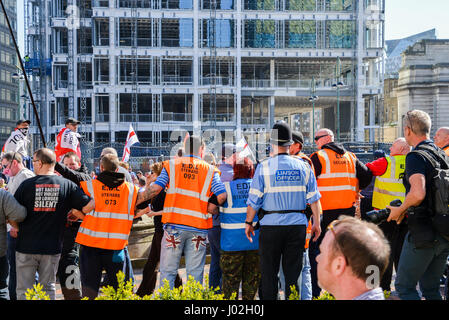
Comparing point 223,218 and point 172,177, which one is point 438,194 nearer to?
point 223,218

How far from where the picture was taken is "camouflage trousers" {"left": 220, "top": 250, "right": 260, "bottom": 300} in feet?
18.9

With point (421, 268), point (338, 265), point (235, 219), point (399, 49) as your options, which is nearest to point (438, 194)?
point (421, 268)

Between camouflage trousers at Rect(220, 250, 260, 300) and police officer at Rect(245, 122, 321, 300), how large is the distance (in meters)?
0.41

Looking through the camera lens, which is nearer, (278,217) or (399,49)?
(278,217)

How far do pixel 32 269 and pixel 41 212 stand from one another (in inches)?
24.7

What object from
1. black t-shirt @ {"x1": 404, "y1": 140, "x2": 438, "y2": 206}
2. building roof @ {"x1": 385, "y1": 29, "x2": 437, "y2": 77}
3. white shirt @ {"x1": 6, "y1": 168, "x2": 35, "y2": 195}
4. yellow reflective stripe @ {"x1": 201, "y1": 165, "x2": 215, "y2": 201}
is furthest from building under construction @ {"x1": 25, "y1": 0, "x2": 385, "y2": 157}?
black t-shirt @ {"x1": 404, "y1": 140, "x2": 438, "y2": 206}

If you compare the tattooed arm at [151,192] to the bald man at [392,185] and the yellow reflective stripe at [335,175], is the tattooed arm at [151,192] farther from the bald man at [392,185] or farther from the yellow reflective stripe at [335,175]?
the bald man at [392,185]

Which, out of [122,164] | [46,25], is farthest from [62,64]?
[122,164]

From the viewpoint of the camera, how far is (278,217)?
5402mm

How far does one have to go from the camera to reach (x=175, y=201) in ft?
19.7

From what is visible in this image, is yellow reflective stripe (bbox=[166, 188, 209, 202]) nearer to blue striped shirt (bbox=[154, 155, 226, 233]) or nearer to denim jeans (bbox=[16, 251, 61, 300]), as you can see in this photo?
blue striped shirt (bbox=[154, 155, 226, 233])

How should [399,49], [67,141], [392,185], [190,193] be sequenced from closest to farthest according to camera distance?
1. [190,193]
2. [392,185]
3. [67,141]
4. [399,49]
